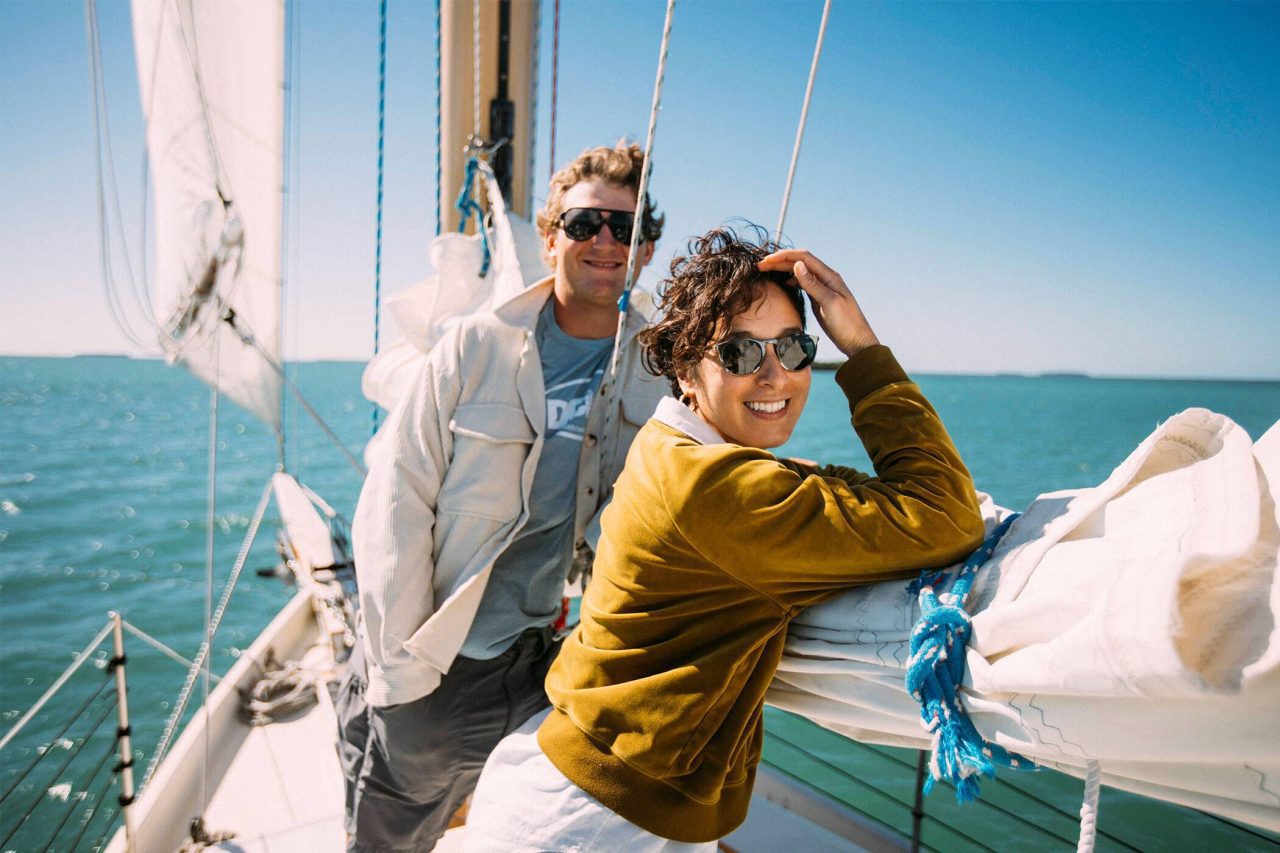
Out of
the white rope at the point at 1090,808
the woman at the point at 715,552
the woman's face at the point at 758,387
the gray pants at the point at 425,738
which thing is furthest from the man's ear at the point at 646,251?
the white rope at the point at 1090,808

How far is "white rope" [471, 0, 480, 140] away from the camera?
2594 mm

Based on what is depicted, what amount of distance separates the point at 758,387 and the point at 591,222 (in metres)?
0.83

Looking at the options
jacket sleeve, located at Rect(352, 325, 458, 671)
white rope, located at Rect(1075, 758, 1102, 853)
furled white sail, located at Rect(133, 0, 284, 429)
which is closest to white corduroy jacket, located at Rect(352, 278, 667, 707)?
jacket sleeve, located at Rect(352, 325, 458, 671)

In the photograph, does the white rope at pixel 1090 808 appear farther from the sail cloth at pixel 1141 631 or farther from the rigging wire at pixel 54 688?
the rigging wire at pixel 54 688

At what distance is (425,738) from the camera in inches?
70.4

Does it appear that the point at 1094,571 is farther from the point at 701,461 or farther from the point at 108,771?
the point at 108,771

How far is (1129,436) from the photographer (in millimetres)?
48344

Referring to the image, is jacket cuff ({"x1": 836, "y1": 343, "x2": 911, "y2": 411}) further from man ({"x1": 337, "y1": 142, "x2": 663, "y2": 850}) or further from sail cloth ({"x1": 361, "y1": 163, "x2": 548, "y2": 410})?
sail cloth ({"x1": 361, "y1": 163, "x2": 548, "y2": 410})

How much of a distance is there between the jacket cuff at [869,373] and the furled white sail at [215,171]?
2811mm

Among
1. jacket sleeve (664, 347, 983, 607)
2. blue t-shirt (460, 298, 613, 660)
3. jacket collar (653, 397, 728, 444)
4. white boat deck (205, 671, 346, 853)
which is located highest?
jacket collar (653, 397, 728, 444)

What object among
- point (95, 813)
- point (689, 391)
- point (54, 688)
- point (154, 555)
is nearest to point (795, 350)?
point (689, 391)

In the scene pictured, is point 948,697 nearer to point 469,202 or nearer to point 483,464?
point 483,464

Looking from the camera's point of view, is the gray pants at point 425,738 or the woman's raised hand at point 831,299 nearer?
the woman's raised hand at point 831,299

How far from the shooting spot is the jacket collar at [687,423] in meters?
1.15
